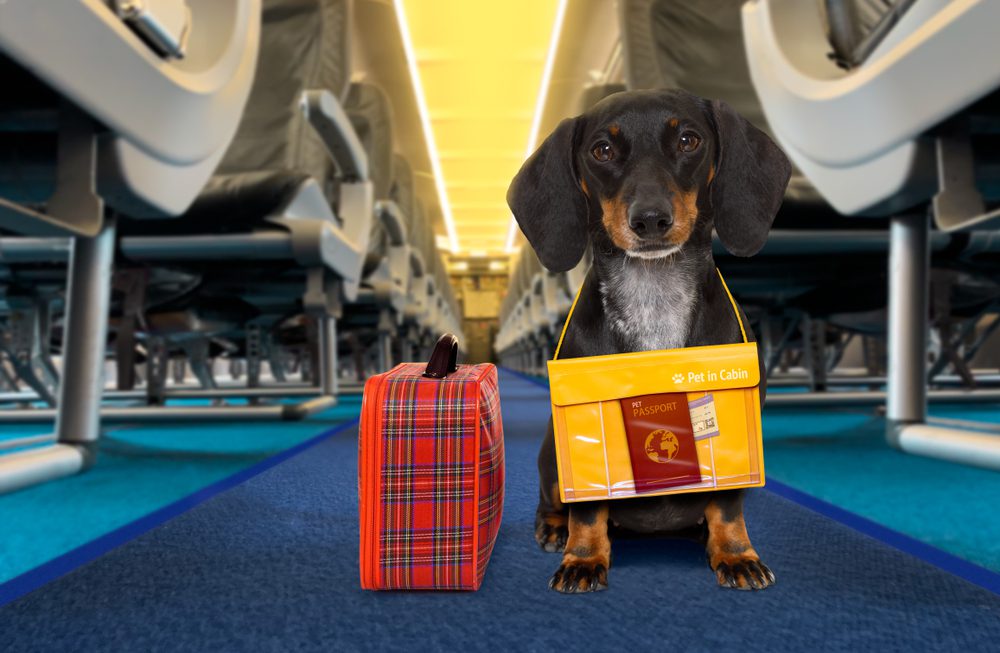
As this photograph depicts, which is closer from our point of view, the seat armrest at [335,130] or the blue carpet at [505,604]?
the blue carpet at [505,604]

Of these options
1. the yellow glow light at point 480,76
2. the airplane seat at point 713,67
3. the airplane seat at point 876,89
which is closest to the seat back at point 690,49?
the airplane seat at point 713,67

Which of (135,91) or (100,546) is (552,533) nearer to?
(100,546)

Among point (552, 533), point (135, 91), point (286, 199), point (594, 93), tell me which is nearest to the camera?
point (552, 533)

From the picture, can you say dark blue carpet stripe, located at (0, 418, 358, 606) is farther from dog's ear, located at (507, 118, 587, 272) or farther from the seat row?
dog's ear, located at (507, 118, 587, 272)

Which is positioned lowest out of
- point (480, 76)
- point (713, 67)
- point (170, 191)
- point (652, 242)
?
point (652, 242)

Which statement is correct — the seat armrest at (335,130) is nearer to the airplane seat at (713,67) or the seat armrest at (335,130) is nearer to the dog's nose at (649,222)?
the airplane seat at (713,67)

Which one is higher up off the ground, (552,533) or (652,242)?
(652,242)

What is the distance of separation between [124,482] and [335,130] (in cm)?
123

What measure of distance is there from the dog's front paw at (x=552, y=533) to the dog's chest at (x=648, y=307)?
0.88 feet

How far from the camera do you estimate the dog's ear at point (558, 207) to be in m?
0.72

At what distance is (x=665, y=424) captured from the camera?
656mm

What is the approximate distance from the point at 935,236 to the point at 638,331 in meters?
1.58

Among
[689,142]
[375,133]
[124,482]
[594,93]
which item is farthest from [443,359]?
[375,133]

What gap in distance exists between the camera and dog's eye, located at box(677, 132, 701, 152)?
0.67 metres
